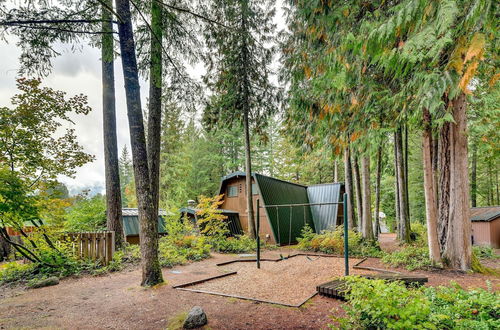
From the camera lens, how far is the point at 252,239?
36.0 ft

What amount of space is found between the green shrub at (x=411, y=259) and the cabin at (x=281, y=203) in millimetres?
4880

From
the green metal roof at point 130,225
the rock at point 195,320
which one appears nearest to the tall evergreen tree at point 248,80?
the green metal roof at point 130,225

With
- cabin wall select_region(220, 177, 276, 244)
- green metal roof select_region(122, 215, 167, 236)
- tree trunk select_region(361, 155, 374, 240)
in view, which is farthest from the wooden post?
tree trunk select_region(361, 155, 374, 240)

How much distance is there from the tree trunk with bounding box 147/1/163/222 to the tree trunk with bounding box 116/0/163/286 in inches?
9.6

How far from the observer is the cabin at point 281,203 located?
39.5 ft

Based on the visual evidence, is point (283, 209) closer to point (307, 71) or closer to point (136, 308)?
point (307, 71)

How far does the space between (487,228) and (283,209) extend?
928cm

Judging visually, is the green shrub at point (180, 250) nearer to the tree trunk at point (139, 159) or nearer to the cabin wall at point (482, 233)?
the tree trunk at point (139, 159)

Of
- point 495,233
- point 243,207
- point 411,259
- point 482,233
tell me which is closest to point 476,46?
point 411,259

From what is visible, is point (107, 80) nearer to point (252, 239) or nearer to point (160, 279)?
point (160, 279)

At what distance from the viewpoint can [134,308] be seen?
12.5 ft

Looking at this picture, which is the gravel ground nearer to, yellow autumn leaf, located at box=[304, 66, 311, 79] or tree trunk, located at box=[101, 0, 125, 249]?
tree trunk, located at box=[101, 0, 125, 249]

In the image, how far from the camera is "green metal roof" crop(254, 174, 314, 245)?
39.1ft

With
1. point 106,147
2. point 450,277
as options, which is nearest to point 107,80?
point 106,147
